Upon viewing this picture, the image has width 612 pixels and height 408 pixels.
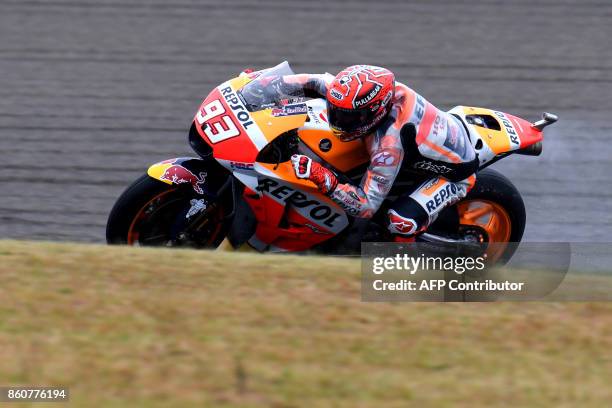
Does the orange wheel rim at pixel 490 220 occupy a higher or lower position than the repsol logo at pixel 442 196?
lower

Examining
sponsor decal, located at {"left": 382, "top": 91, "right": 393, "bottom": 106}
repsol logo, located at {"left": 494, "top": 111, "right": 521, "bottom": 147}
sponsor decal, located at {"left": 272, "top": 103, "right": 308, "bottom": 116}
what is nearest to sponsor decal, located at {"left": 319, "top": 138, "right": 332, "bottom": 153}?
sponsor decal, located at {"left": 272, "top": 103, "right": 308, "bottom": 116}

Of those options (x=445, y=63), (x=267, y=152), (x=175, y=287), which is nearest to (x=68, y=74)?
(x=445, y=63)

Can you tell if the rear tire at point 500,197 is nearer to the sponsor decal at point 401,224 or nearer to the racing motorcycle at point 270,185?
the racing motorcycle at point 270,185

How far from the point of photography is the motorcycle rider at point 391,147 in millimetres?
5676

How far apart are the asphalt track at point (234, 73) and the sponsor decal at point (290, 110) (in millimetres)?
1894

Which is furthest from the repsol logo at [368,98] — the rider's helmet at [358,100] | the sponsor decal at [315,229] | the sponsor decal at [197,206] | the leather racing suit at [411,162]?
the sponsor decal at [197,206]

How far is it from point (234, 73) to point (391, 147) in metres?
3.97

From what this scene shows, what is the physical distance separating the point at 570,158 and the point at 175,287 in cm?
421

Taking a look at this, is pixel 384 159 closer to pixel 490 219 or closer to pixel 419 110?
pixel 419 110

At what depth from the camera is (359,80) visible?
18.7 feet

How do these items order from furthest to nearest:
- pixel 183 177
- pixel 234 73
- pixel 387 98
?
pixel 234 73 → pixel 183 177 → pixel 387 98

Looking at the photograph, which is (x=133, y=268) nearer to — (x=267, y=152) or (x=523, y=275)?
(x=267, y=152)

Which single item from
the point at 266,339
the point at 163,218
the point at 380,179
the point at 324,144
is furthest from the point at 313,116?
the point at 266,339

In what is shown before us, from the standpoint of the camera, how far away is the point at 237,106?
5.81 meters
